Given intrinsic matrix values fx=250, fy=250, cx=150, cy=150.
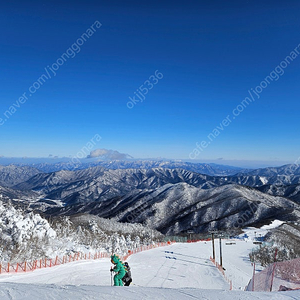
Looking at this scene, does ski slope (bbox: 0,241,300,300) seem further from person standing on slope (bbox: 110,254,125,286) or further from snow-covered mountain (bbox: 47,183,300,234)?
snow-covered mountain (bbox: 47,183,300,234)

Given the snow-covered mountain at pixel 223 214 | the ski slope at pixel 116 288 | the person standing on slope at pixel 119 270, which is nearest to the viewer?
the ski slope at pixel 116 288

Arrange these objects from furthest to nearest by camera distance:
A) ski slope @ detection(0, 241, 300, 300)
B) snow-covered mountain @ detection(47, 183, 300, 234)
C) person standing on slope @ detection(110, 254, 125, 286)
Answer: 1. snow-covered mountain @ detection(47, 183, 300, 234)
2. person standing on slope @ detection(110, 254, 125, 286)
3. ski slope @ detection(0, 241, 300, 300)

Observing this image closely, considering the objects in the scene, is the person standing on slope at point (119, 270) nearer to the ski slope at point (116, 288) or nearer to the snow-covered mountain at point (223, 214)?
the ski slope at point (116, 288)

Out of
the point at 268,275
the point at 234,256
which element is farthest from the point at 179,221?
the point at 268,275

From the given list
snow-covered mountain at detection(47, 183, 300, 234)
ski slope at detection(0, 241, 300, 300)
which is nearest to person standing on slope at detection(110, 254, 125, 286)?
ski slope at detection(0, 241, 300, 300)

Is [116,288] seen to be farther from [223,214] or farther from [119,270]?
[223,214]

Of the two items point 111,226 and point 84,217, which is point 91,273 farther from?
point 84,217

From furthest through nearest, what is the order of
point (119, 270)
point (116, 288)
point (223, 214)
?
1. point (223, 214)
2. point (119, 270)
3. point (116, 288)

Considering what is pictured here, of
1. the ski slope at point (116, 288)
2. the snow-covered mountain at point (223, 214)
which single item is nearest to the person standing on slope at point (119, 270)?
the ski slope at point (116, 288)

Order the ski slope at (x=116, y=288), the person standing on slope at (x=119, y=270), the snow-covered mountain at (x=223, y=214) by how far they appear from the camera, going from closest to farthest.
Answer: the ski slope at (x=116, y=288) < the person standing on slope at (x=119, y=270) < the snow-covered mountain at (x=223, y=214)

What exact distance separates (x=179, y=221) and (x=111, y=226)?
53938 mm

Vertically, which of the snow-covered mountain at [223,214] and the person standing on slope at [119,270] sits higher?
the person standing on slope at [119,270]

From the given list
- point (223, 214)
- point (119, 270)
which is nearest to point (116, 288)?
point (119, 270)

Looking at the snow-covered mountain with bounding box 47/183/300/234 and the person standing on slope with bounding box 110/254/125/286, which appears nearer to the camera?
the person standing on slope with bounding box 110/254/125/286
